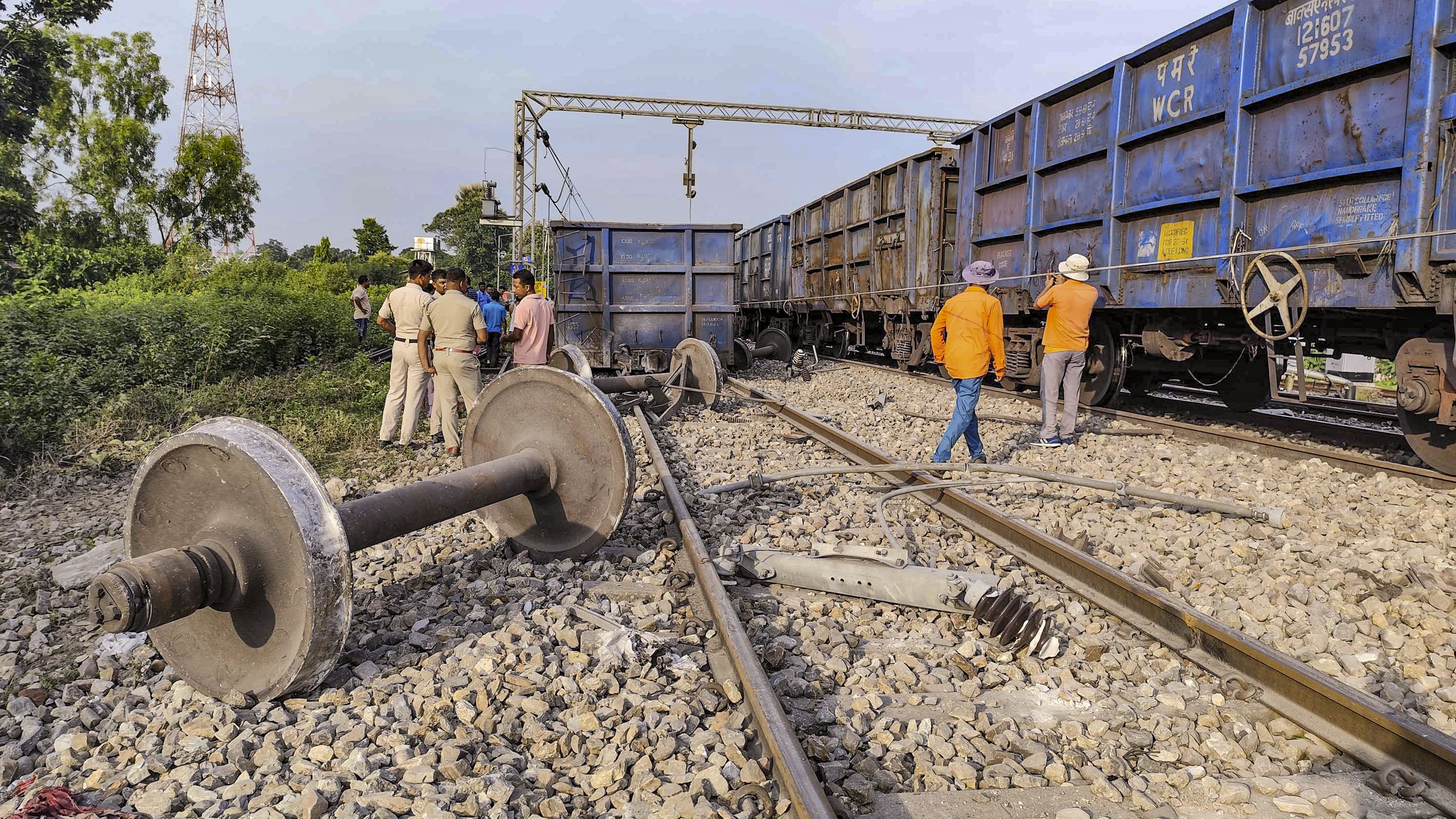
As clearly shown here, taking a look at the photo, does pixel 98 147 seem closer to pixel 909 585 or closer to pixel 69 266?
pixel 69 266

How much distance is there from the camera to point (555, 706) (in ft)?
9.47

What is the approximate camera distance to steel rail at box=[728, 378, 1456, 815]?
2.46m

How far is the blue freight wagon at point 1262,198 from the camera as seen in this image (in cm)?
566

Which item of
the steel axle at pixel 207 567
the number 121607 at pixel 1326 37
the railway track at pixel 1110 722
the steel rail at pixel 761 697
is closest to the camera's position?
the steel rail at pixel 761 697

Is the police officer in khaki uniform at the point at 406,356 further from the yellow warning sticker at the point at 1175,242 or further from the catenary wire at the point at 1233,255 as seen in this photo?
the yellow warning sticker at the point at 1175,242

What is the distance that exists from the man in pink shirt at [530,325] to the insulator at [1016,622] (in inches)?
204

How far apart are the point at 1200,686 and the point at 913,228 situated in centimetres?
1072

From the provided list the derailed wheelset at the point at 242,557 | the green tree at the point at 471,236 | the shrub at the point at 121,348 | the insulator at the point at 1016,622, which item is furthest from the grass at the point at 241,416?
the green tree at the point at 471,236

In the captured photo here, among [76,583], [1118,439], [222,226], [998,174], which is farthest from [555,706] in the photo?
[222,226]

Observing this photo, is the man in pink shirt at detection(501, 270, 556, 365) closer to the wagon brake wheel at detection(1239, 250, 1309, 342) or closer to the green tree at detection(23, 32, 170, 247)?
the wagon brake wheel at detection(1239, 250, 1309, 342)

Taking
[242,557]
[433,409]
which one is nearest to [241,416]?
[433,409]

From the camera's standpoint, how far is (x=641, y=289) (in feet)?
42.2

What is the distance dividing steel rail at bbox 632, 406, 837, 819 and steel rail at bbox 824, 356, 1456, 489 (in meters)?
5.14

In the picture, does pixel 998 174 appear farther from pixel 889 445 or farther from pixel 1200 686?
pixel 1200 686
